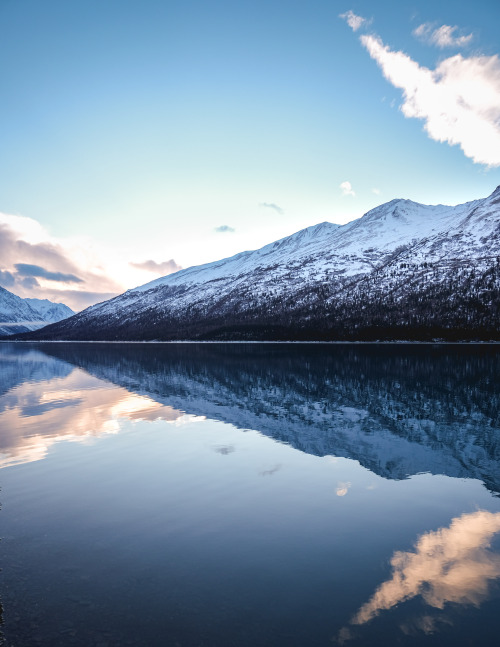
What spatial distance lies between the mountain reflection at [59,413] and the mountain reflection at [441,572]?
734 inches

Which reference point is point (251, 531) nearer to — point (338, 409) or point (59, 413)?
point (338, 409)

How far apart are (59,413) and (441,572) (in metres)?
31.4

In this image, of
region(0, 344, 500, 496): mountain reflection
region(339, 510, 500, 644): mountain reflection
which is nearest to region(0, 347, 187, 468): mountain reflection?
region(0, 344, 500, 496): mountain reflection

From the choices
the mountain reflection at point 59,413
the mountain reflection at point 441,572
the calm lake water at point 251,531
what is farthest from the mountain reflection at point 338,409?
the mountain reflection at point 441,572

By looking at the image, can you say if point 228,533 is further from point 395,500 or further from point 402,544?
point 395,500

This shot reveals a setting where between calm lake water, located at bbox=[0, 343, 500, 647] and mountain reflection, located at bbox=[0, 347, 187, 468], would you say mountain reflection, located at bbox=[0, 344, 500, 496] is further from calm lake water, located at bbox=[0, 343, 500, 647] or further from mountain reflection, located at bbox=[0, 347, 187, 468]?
calm lake water, located at bbox=[0, 343, 500, 647]

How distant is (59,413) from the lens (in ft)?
112

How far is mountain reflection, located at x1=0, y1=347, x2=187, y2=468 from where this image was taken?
24.5 metres

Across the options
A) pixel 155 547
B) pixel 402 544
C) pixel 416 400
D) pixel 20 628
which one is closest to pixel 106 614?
pixel 20 628

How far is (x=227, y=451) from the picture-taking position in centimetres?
2277

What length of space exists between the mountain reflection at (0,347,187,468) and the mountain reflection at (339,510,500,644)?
61.2ft

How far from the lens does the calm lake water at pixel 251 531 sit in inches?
347

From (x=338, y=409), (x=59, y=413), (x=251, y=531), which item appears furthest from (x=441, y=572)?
(x=59, y=413)

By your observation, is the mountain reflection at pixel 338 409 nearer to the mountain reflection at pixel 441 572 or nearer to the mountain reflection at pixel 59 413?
the mountain reflection at pixel 59 413
